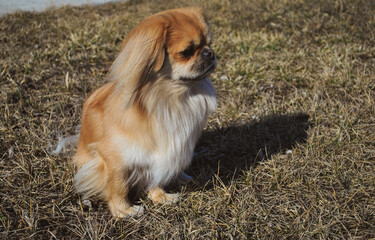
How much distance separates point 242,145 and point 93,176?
4.47ft

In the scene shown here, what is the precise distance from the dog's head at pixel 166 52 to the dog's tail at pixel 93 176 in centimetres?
63

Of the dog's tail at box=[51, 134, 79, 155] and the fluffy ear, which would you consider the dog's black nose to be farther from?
the dog's tail at box=[51, 134, 79, 155]

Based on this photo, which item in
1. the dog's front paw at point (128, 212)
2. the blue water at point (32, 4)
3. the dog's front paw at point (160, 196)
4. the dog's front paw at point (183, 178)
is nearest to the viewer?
the dog's front paw at point (128, 212)

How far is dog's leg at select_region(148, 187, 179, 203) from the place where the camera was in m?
2.45

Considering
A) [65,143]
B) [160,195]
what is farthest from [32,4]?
[160,195]

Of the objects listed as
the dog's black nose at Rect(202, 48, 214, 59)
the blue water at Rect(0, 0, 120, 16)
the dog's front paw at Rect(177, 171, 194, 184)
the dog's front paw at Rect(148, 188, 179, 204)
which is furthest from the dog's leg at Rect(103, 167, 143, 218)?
the blue water at Rect(0, 0, 120, 16)

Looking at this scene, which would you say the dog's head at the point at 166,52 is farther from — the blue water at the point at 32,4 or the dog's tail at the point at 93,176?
the blue water at the point at 32,4

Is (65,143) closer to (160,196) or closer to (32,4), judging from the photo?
(160,196)

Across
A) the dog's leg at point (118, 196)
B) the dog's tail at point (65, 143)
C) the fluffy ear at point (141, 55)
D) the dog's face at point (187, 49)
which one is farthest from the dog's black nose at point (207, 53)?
the dog's tail at point (65, 143)

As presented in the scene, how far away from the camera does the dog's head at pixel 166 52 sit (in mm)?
1783

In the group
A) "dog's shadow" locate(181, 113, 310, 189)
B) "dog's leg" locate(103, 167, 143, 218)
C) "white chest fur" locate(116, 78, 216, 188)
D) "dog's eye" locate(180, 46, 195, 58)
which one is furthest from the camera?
"dog's shadow" locate(181, 113, 310, 189)

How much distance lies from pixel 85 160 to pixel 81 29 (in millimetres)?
3024

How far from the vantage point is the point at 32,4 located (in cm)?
587

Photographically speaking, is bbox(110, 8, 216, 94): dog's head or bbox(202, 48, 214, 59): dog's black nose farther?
bbox(202, 48, 214, 59): dog's black nose
